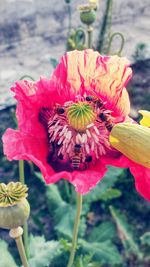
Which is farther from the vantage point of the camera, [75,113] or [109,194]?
[109,194]

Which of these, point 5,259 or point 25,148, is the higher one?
point 25,148

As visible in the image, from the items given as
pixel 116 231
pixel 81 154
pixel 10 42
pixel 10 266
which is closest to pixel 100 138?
pixel 81 154

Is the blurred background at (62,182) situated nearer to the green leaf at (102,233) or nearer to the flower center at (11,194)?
the green leaf at (102,233)

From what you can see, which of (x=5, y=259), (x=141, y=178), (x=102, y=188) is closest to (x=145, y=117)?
(x=141, y=178)

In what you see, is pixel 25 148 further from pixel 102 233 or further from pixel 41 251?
pixel 102 233

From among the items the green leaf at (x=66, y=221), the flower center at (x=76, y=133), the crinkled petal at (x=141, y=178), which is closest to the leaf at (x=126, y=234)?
the green leaf at (x=66, y=221)

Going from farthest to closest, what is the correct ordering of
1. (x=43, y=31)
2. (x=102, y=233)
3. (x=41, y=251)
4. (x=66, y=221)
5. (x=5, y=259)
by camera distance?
(x=43, y=31) < (x=102, y=233) < (x=66, y=221) < (x=41, y=251) < (x=5, y=259)

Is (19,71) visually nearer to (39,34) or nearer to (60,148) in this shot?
(39,34)
